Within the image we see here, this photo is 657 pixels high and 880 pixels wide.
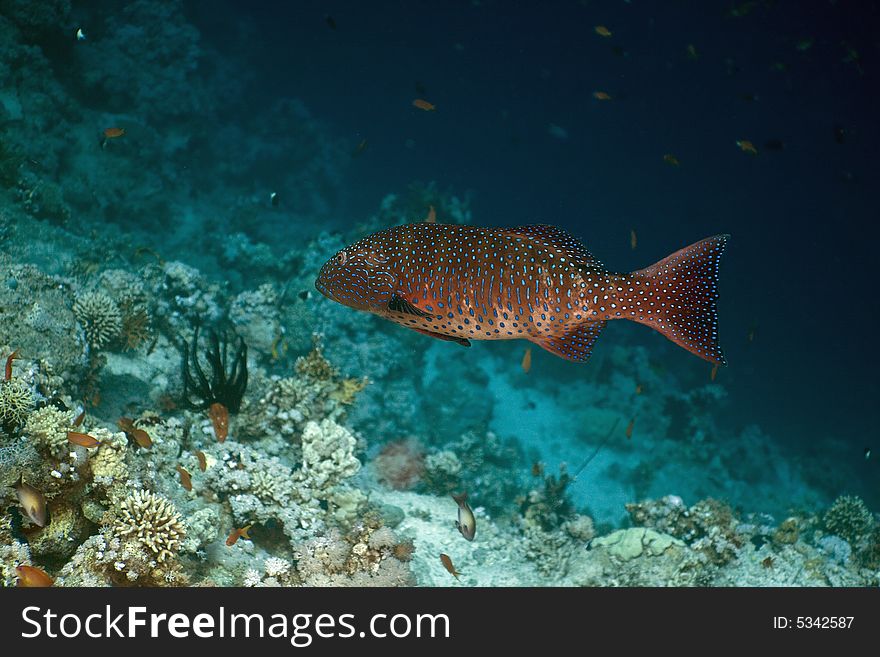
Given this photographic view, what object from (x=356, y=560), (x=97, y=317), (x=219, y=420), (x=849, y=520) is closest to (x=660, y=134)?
(x=849, y=520)

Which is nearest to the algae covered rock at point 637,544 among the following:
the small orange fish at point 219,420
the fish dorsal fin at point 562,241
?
the fish dorsal fin at point 562,241

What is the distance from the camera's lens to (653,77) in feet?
158

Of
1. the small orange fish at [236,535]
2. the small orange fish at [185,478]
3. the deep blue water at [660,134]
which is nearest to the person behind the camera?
the small orange fish at [236,535]

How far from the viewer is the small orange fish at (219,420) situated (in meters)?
5.94

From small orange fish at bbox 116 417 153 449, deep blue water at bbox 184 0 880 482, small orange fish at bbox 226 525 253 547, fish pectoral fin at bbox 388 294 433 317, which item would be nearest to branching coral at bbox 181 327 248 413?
small orange fish at bbox 116 417 153 449

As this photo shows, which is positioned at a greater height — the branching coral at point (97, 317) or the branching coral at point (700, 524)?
the branching coral at point (97, 317)

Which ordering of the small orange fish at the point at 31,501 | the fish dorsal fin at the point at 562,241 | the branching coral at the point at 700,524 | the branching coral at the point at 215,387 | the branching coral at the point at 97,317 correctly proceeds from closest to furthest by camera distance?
the small orange fish at the point at 31,501
the fish dorsal fin at the point at 562,241
the branching coral at the point at 215,387
the branching coral at the point at 700,524
the branching coral at the point at 97,317

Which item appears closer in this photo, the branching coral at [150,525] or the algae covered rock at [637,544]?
the branching coral at [150,525]

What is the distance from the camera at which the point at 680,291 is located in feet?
12.0

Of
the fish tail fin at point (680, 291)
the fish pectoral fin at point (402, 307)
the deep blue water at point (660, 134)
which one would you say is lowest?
the deep blue water at point (660, 134)

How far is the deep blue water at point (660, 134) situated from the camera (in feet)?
99.9

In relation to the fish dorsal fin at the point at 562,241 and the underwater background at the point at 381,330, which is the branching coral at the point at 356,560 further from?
the fish dorsal fin at the point at 562,241

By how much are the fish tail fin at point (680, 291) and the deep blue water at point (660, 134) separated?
23.0m
